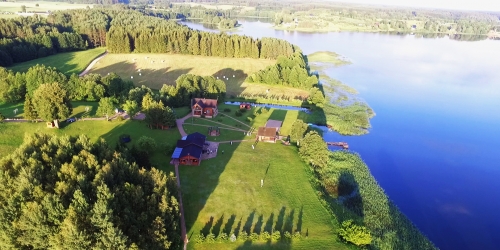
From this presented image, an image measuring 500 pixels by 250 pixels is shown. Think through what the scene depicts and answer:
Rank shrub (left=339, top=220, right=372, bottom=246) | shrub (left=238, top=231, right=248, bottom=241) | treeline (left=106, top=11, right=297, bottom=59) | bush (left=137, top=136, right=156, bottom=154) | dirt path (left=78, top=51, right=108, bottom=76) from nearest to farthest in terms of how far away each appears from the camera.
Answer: shrub (left=339, top=220, right=372, bottom=246) → shrub (left=238, top=231, right=248, bottom=241) → bush (left=137, top=136, right=156, bottom=154) → dirt path (left=78, top=51, right=108, bottom=76) → treeline (left=106, top=11, right=297, bottom=59)

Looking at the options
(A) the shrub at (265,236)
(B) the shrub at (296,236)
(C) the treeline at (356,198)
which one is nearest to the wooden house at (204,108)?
(C) the treeline at (356,198)

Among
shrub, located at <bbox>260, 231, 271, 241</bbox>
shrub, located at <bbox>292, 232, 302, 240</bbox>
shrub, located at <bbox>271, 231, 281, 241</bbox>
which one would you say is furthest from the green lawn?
shrub, located at <bbox>292, 232, 302, 240</bbox>

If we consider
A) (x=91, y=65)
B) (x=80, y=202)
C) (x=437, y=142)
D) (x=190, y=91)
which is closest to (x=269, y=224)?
(x=80, y=202)

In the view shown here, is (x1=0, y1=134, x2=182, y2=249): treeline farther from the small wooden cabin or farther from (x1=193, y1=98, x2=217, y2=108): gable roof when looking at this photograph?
(x1=193, y1=98, x2=217, y2=108): gable roof

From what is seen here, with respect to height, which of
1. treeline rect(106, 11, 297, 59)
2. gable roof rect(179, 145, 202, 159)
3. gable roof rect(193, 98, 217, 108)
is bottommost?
gable roof rect(179, 145, 202, 159)

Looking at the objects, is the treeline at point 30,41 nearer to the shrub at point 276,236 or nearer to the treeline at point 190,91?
the treeline at point 190,91

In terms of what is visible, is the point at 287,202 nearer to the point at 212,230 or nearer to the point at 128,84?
the point at 212,230
